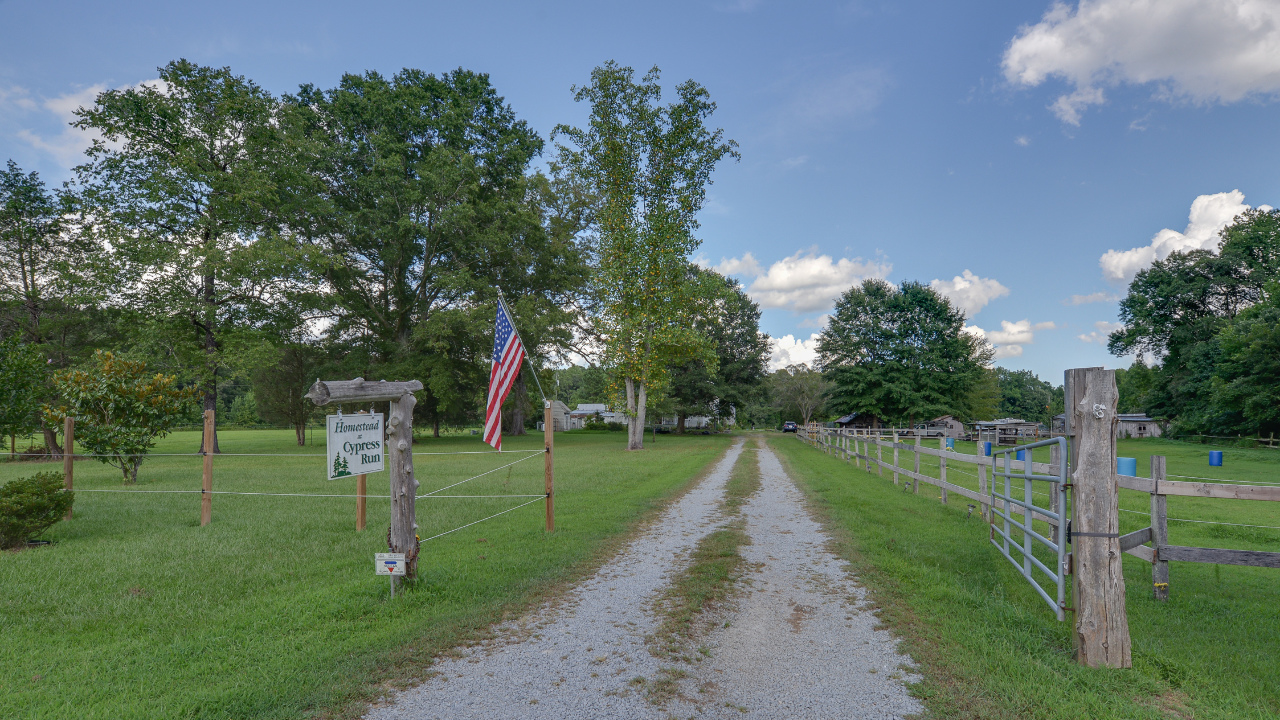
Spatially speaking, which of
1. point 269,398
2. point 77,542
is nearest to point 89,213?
point 269,398

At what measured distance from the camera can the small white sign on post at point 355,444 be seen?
6270 millimetres

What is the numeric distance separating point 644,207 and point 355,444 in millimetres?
23104

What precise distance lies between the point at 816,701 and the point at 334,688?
9.71ft

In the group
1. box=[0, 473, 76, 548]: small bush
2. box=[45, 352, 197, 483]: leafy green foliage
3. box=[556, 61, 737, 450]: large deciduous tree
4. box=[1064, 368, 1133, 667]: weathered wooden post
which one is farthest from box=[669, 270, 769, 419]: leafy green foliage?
box=[1064, 368, 1133, 667]: weathered wooden post

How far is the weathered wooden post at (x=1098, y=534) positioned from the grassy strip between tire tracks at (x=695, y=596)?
2649 millimetres

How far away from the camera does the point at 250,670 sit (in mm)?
3863

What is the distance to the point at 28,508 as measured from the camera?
297 inches

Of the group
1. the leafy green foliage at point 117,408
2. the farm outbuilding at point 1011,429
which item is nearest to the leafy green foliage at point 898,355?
the farm outbuilding at point 1011,429

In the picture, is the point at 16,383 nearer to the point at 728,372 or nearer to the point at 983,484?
the point at 983,484

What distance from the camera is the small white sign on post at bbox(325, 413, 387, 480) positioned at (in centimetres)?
627

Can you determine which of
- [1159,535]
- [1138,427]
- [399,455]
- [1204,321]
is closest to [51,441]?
[399,455]

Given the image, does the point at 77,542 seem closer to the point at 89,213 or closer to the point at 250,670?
the point at 250,670

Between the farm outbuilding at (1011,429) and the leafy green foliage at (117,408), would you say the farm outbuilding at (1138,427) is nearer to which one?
the farm outbuilding at (1011,429)

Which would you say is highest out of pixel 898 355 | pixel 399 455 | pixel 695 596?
pixel 898 355
